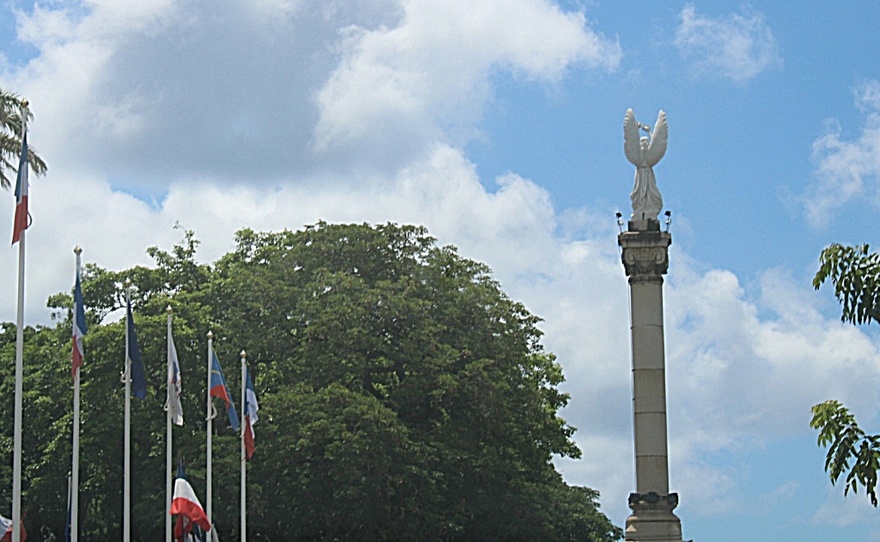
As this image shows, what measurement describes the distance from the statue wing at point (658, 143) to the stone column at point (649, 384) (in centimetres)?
173

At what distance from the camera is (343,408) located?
40.5m

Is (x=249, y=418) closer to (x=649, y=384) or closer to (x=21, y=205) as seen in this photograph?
(x=649, y=384)

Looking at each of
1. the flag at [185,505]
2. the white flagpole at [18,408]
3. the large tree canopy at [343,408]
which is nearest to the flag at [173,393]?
the flag at [185,505]

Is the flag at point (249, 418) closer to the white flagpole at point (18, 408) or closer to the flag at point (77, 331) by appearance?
the flag at point (77, 331)

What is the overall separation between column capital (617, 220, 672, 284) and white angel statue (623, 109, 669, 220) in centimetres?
67

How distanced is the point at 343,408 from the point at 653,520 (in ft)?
44.5

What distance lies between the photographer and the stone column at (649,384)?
2928 cm

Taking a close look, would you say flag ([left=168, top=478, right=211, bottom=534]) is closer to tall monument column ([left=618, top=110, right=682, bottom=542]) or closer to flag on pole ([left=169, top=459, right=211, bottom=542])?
flag on pole ([left=169, top=459, right=211, bottom=542])

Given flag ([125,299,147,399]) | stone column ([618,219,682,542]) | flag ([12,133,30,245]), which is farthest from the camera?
stone column ([618,219,682,542])

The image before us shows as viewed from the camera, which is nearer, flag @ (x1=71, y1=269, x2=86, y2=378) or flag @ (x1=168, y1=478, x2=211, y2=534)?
flag @ (x1=71, y1=269, x2=86, y2=378)

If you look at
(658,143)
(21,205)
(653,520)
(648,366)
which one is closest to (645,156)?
(658,143)

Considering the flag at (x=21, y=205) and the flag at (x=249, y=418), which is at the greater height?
the flag at (x=21, y=205)

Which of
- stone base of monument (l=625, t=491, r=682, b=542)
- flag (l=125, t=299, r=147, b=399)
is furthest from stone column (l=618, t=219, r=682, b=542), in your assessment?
flag (l=125, t=299, r=147, b=399)

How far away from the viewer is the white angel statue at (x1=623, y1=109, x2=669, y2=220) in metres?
31.3
